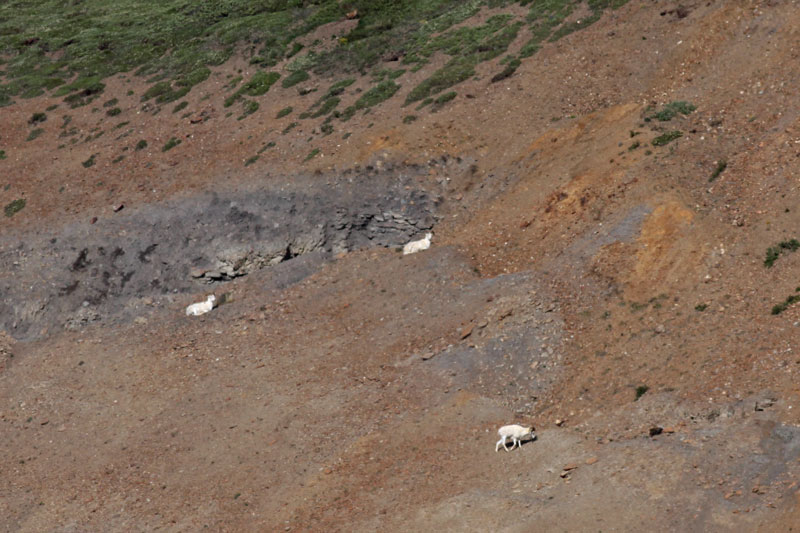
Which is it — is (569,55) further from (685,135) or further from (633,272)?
(633,272)

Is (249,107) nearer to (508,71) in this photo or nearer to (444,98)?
(444,98)

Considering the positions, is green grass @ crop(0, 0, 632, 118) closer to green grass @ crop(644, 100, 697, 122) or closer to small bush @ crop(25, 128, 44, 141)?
small bush @ crop(25, 128, 44, 141)

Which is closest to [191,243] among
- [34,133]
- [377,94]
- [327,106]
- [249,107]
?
[327,106]

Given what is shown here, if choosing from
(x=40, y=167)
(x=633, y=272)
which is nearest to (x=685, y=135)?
(x=633, y=272)

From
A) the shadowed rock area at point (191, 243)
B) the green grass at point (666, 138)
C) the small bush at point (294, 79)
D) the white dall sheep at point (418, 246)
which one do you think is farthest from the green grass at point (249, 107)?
the green grass at point (666, 138)

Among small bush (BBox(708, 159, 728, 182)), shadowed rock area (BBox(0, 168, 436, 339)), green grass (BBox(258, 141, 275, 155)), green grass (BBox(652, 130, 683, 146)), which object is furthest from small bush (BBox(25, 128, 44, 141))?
small bush (BBox(708, 159, 728, 182))
